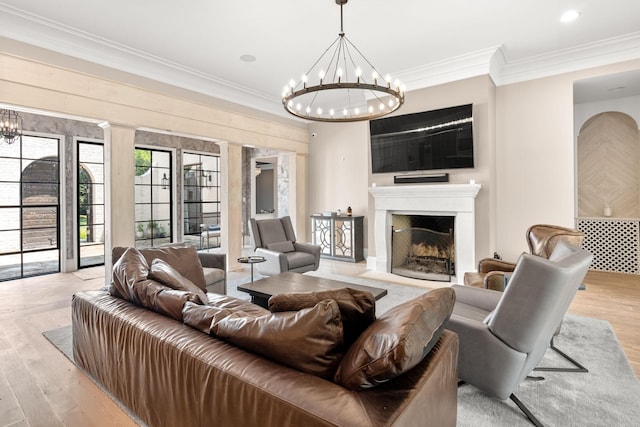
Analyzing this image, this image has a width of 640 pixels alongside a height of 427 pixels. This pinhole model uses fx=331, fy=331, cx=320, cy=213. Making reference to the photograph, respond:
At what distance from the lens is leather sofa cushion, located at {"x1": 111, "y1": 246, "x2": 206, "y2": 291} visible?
3105 mm

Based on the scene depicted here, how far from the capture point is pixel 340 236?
6578mm

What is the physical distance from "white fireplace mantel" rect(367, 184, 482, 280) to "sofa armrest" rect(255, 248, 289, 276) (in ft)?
5.96

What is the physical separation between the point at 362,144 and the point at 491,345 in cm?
520

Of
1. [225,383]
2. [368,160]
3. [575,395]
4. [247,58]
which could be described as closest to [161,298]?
[225,383]

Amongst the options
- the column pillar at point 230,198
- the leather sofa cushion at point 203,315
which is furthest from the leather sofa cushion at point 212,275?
the column pillar at point 230,198

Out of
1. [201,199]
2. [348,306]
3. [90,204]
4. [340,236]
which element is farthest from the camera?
[201,199]

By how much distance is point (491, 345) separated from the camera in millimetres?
1784

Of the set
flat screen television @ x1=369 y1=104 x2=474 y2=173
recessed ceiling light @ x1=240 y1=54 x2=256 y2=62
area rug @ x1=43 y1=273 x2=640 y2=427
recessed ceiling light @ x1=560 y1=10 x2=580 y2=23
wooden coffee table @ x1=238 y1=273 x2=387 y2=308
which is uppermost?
recessed ceiling light @ x1=240 y1=54 x2=256 y2=62

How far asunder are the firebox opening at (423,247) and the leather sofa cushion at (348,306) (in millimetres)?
3940

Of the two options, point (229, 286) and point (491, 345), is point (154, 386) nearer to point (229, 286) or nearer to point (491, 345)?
point (491, 345)

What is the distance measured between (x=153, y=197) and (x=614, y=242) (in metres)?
8.46

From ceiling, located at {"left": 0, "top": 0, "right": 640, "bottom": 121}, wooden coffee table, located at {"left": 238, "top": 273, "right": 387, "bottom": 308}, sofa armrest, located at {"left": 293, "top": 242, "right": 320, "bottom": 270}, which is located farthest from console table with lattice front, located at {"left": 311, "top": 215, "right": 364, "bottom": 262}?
wooden coffee table, located at {"left": 238, "top": 273, "right": 387, "bottom": 308}

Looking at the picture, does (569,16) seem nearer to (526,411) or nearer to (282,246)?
(526,411)

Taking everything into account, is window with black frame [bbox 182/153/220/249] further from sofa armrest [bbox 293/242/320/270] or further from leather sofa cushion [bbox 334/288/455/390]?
leather sofa cushion [bbox 334/288/455/390]
